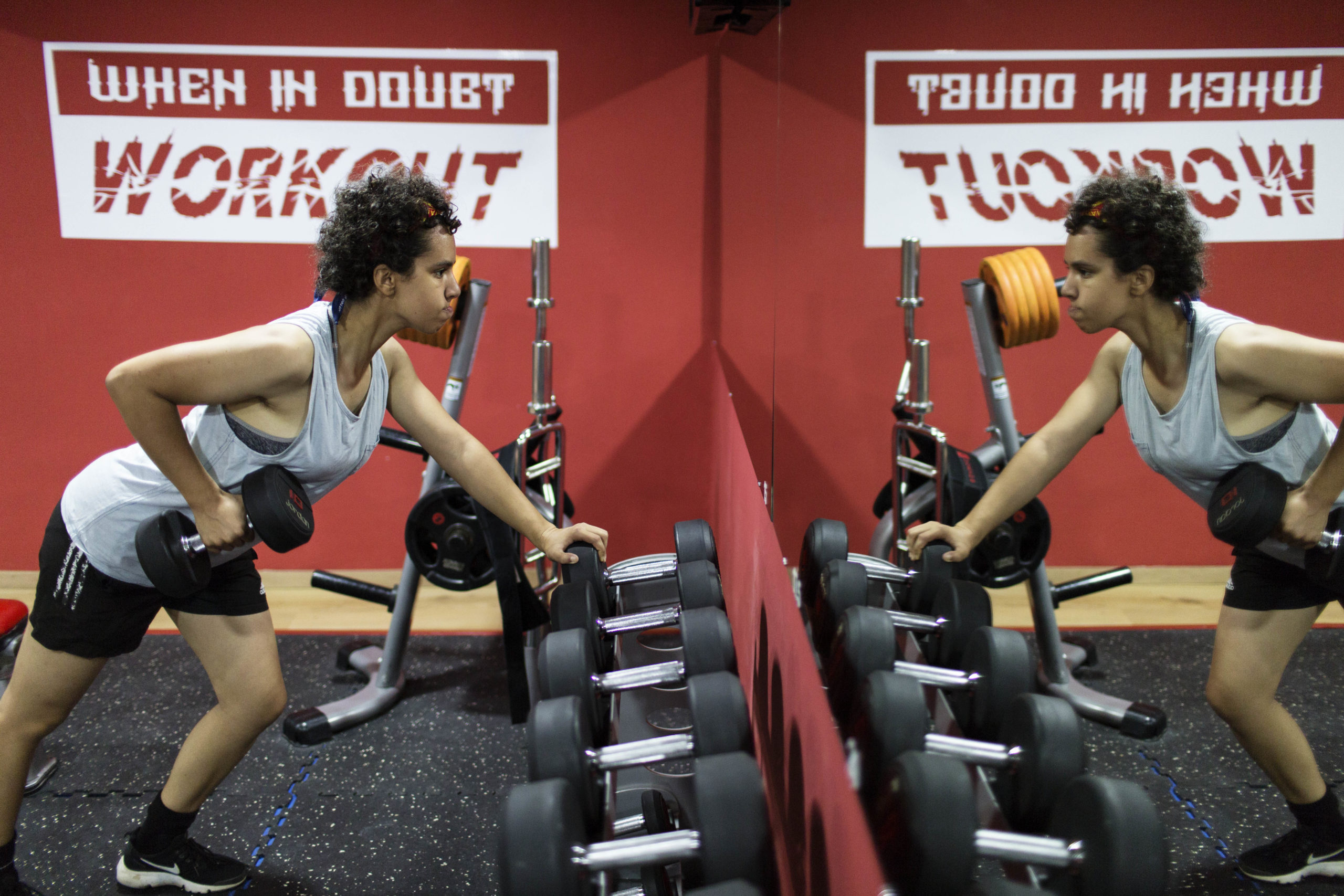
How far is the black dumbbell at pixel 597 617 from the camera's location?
5.20 ft

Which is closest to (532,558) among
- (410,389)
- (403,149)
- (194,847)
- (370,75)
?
(410,389)

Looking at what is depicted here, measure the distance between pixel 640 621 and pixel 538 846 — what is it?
0.69 m

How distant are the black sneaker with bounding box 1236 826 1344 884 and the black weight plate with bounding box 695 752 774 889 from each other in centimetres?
69

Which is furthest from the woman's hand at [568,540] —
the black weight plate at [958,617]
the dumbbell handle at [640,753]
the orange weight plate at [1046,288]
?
the orange weight plate at [1046,288]

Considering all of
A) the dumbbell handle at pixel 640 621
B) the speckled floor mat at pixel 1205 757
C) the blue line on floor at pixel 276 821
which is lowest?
the blue line on floor at pixel 276 821

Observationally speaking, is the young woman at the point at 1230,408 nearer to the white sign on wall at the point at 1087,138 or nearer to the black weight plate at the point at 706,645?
the white sign on wall at the point at 1087,138

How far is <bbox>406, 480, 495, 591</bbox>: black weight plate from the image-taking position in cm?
247

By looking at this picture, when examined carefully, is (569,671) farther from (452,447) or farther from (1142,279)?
(1142,279)

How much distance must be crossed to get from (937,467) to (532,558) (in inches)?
40.2

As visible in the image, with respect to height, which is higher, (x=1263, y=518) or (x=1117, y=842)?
(x=1263, y=518)

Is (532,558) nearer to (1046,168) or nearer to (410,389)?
(410,389)

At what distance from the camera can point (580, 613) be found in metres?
1.59

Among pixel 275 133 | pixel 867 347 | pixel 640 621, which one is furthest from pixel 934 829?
pixel 275 133

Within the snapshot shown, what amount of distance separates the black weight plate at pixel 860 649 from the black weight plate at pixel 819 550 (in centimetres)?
31
